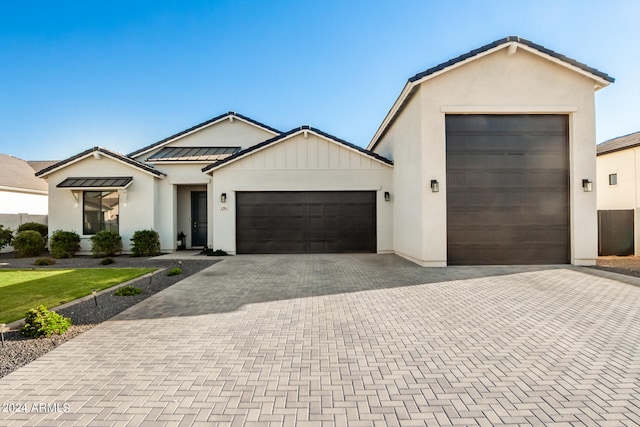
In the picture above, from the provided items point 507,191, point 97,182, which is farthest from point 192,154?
point 507,191

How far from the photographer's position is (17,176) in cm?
1988

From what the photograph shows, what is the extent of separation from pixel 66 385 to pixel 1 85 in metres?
19.8

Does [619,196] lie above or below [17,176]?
below

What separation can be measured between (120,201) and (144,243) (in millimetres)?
2470

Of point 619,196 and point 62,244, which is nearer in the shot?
point 62,244

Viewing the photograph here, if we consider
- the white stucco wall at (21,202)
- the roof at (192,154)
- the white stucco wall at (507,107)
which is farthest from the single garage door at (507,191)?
the white stucco wall at (21,202)

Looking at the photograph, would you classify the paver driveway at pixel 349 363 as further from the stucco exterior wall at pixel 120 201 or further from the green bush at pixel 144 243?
the stucco exterior wall at pixel 120 201

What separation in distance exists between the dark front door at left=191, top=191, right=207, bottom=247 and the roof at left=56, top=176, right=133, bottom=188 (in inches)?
119

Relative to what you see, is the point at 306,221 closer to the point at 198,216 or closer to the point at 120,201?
the point at 198,216

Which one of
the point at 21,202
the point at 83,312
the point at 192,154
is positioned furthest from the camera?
the point at 21,202

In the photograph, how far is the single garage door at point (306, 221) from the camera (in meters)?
13.5

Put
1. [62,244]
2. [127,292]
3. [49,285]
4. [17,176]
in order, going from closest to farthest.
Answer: [127,292], [49,285], [62,244], [17,176]

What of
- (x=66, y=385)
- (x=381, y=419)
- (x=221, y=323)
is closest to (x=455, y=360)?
(x=381, y=419)

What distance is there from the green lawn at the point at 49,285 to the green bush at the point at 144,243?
330 centimetres
